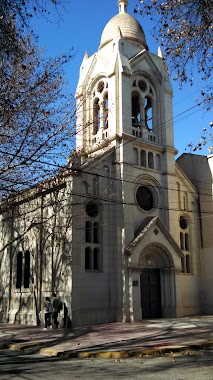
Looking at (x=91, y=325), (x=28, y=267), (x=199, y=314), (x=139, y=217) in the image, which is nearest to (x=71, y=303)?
(x=91, y=325)

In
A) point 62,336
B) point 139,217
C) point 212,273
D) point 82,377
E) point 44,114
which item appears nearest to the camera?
point 82,377

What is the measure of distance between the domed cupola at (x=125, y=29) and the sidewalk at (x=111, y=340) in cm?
2017

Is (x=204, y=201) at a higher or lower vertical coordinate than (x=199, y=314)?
higher

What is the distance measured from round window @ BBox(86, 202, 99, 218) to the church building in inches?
2.3

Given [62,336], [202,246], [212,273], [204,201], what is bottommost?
[62,336]

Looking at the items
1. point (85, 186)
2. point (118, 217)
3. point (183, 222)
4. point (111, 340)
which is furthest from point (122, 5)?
point (111, 340)

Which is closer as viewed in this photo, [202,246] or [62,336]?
[62,336]

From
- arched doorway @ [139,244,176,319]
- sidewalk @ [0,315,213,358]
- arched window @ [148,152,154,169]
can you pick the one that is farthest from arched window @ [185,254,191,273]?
sidewalk @ [0,315,213,358]

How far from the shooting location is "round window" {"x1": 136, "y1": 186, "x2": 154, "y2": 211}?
2638cm

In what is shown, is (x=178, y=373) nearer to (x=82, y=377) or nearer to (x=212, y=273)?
(x=82, y=377)

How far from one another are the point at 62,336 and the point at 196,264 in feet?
44.4

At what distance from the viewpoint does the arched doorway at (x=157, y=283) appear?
24969mm

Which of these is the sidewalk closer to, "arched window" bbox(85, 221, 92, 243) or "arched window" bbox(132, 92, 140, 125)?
"arched window" bbox(85, 221, 92, 243)

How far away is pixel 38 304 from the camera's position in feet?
77.6
